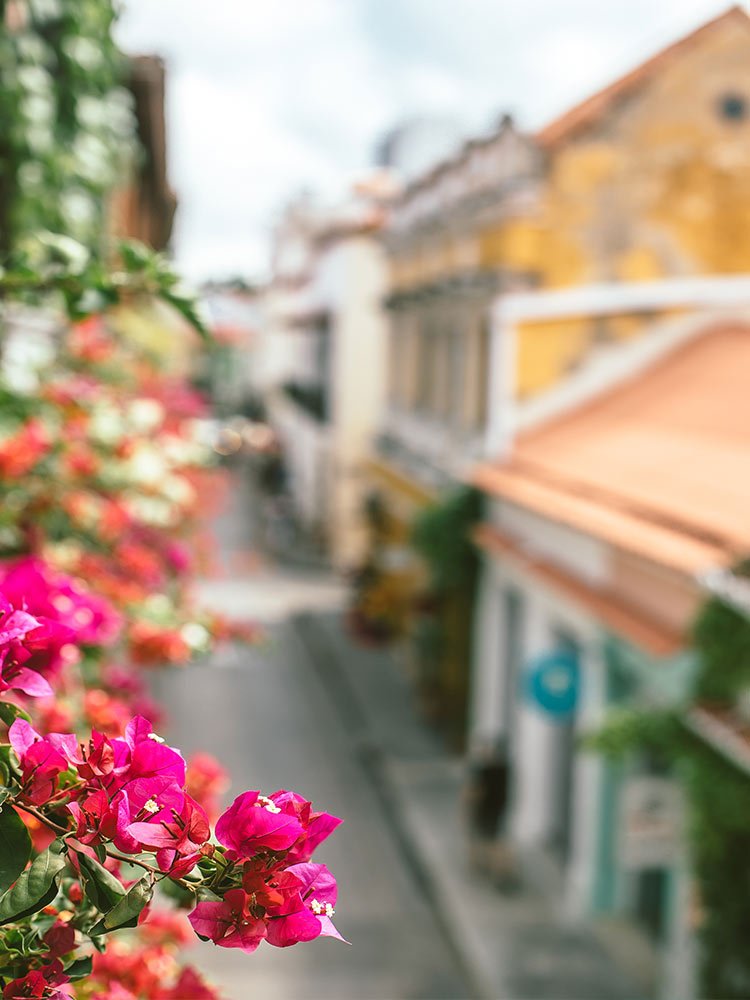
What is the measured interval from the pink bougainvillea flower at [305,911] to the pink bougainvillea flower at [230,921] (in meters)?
0.02

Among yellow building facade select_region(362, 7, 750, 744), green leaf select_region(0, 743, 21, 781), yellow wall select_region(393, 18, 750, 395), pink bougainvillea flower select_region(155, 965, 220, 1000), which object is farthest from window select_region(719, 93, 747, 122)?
green leaf select_region(0, 743, 21, 781)

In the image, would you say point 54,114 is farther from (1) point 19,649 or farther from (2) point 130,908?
(2) point 130,908

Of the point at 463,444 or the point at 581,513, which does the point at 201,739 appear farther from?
the point at 581,513

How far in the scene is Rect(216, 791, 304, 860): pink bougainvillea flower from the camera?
4.66 feet

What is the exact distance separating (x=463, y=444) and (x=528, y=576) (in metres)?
4.21

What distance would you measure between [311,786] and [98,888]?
12.2 metres

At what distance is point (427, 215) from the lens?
17.3 m

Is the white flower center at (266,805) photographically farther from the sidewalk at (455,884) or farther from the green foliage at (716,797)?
the sidewalk at (455,884)

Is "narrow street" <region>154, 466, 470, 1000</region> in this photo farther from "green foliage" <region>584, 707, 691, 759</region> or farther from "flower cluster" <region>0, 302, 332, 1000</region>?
"green foliage" <region>584, 707, 691, 759</region>

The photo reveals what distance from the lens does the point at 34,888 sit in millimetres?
1448

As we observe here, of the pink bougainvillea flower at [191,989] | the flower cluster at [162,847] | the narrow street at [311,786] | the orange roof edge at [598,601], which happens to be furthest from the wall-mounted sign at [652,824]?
the flower cluster at [162,847]

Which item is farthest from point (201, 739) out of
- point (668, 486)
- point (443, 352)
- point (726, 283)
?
point (726, 283)

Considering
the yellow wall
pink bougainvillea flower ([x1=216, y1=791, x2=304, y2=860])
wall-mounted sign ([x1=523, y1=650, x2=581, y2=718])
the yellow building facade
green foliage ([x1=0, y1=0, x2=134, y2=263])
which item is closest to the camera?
pink bougainvillea flower ([x1=216, y1=791, x2=304, y2=860])

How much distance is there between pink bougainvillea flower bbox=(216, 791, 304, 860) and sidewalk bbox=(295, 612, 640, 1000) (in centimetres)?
817
